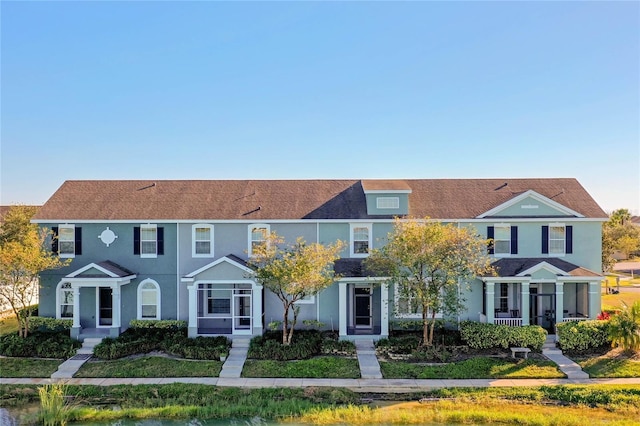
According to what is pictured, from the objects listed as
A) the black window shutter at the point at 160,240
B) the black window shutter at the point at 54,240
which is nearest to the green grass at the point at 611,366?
the black window shutter at the point at 160,240

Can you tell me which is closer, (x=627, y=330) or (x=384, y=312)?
(x=627, y=330)

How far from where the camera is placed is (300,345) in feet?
67.1

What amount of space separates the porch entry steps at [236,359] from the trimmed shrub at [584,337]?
14723 millimetres

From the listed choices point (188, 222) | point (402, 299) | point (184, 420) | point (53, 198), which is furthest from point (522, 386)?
point (53, 198)

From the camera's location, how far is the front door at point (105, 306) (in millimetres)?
23797

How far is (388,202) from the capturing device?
24.4m

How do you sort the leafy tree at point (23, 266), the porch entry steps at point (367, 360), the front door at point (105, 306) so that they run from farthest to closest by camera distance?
the front door at point (105, 306), the leafy tree at point (23, 266), the porch entry steps at point (367, 360)

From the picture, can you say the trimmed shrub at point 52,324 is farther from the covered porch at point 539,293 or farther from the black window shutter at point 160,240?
the covered porch at point 539,293

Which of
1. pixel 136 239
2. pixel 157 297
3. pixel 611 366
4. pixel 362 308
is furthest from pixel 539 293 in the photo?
pixel 136 239

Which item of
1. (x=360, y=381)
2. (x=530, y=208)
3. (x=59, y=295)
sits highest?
(x=530, y=208)

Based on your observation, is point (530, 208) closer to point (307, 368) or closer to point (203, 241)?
point (307, 368)

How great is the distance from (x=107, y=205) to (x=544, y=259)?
Result: 79.2 ft

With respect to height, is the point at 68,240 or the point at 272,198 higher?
the point at 272,198

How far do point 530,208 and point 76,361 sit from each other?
23.6 meters
